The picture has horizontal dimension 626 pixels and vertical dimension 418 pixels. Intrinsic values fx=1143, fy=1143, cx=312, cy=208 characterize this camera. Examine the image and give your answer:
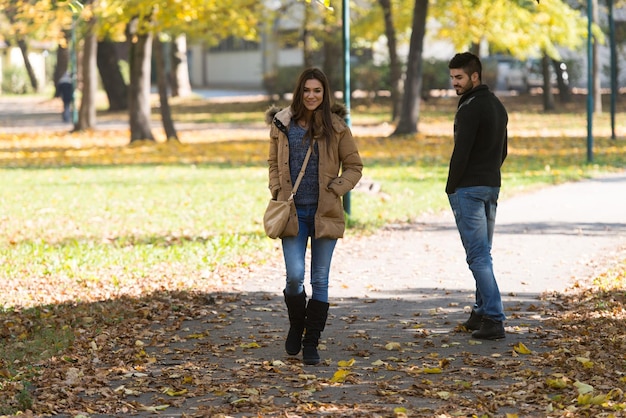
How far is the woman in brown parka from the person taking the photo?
23.0 feet

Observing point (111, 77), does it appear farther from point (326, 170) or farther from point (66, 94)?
point (326, 170)

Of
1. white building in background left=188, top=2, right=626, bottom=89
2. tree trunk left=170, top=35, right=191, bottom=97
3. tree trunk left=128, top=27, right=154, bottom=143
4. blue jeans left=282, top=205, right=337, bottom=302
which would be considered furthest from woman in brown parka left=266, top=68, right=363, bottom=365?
white building in background left=188, top=2, right=626, bottom=89

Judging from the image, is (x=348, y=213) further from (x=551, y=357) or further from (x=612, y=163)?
(x=612, y=163)

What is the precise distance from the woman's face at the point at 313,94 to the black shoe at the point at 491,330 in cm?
191

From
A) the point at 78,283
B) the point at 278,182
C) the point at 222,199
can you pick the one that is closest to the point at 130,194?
the point at 222,199

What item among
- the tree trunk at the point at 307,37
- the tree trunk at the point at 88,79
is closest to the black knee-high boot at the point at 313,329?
the tree trunk at the point at 88,79

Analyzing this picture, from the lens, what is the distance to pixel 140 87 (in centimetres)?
2677

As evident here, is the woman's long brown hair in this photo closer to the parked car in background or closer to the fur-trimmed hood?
the fur-trimmed hood

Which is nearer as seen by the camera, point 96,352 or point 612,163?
point 96,352

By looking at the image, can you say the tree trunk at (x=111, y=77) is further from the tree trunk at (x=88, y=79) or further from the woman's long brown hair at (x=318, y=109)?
the woman's long brown hair at (x=318, y=109)

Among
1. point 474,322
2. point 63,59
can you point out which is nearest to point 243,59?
point 63,59

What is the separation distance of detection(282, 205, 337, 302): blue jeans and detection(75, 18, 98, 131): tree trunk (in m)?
21.1

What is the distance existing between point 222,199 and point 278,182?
9.28 metres

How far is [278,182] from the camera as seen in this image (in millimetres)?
7098
